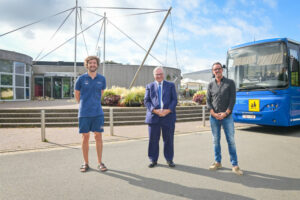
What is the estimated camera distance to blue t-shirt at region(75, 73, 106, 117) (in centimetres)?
415

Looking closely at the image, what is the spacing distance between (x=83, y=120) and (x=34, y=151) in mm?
2300

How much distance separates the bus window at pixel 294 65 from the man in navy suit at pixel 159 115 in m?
5.21

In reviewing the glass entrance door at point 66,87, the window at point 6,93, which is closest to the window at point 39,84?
the glass entrance door at point 66,87

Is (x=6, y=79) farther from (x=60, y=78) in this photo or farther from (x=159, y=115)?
(x=159, y=115)

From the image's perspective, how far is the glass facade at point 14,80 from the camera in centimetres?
1711

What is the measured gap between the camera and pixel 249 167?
4.40 metres

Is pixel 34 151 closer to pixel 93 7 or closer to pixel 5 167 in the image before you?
pixel 5 167

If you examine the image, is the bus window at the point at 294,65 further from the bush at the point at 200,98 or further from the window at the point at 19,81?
the window at the point at 19,81

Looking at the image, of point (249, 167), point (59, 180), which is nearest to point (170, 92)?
point (249, 167)

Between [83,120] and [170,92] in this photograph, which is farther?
[170,92]

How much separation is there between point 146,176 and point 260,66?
20.0ft

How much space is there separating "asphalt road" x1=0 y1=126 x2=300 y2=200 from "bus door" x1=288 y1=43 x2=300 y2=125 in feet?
7.46

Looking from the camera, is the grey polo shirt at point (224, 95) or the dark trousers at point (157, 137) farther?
the dark trousers at point (157, 137)

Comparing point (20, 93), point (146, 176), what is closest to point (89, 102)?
point (146, 176)
